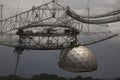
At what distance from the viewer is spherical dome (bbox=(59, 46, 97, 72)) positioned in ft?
206

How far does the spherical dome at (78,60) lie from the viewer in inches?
2475

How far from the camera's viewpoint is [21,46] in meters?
72.4

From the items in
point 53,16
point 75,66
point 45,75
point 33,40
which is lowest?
point 45,75

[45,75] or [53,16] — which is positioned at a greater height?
[53,16]

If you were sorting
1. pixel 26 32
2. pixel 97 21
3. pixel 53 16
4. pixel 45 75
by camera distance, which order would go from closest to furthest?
pixel 97 21, pixel 53 16, pixel 26 32, pixel 45 75

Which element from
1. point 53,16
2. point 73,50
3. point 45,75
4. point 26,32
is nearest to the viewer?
point 53,16

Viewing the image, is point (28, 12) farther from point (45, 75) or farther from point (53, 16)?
point (45, 75)

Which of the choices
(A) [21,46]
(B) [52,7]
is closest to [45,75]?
(A) [21,46]

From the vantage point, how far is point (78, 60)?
2490 inches

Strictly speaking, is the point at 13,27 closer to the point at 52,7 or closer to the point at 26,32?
the point at 26,32

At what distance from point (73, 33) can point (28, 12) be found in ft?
33.1

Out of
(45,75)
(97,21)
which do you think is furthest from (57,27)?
(45,75)

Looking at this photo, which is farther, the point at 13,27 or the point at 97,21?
the point at 13,27

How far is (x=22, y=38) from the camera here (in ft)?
233
